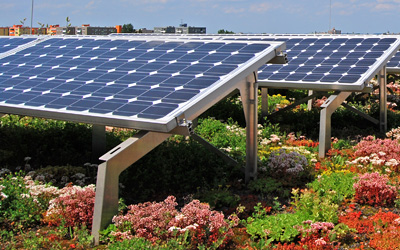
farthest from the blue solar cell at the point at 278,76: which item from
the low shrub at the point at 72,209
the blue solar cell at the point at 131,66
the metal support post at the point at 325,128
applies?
the low shrub at the point at 72,209

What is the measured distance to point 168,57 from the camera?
1128 centimetres

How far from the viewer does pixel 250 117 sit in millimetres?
11242

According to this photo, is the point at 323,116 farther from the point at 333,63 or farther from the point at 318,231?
the point at 318,231

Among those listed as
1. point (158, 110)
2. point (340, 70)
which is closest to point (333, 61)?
point (340, 70)

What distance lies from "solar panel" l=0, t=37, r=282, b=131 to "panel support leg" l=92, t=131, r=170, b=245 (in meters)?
0.39

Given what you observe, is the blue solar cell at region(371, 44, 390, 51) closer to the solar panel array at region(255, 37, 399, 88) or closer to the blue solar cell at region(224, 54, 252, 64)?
the solar panel array at region(255, 37, 399, 88)

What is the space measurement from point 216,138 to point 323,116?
296cm

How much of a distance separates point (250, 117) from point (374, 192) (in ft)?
9.87

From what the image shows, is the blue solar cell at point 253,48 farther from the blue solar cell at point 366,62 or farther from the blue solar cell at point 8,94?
the blue solar cell at point 366,62

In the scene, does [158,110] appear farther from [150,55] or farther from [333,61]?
[333,61]

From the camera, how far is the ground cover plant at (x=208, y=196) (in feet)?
26.6

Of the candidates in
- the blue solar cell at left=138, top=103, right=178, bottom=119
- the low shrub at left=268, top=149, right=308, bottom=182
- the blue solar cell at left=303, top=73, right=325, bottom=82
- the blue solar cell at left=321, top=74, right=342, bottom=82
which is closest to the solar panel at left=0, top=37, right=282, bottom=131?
the blue solar cell at left=138, top=103, right=178, bottom=119

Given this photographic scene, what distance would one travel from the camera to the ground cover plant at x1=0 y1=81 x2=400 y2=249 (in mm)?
8109

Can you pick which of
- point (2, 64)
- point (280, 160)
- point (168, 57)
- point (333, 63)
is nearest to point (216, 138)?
point (280, 160)
